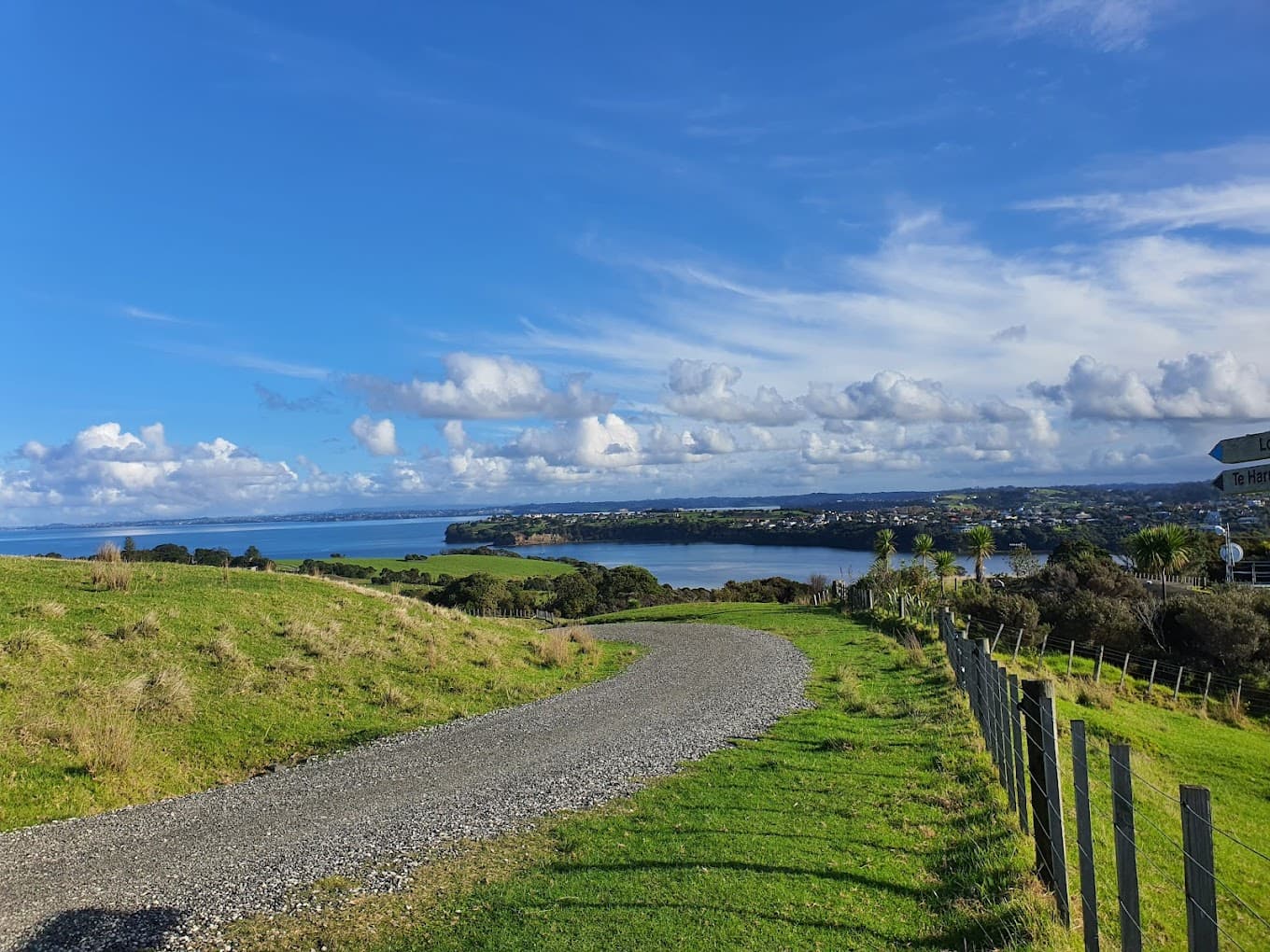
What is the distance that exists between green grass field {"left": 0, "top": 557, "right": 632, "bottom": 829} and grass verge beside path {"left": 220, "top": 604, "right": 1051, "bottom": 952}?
5655mm

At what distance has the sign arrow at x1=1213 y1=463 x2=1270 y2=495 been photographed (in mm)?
4734

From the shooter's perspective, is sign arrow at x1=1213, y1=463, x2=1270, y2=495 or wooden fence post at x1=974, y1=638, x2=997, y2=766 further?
wooden fence post at x1=974, y1=638, x2=997, y2=766

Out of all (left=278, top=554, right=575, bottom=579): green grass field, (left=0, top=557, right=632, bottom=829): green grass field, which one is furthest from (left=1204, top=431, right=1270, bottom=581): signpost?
(left=278, top=554, right=575, bottom=579): green grass field

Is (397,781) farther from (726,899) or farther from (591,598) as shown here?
(591,598)

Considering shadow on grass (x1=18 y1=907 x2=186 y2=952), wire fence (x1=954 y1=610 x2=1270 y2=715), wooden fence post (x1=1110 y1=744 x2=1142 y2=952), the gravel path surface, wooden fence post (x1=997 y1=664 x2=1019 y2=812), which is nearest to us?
wooden fence post (x1=1110 y1=744 x2=1142 y2=952)

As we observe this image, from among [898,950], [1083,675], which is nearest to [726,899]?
[898,950]

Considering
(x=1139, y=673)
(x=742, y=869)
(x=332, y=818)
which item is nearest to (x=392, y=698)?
(x=332, y=818)

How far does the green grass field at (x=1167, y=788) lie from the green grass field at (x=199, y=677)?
1030cm

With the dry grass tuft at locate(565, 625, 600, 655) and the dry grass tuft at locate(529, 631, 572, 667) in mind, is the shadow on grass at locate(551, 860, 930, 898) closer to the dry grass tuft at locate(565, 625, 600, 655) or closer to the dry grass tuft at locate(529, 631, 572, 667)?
the dry grass tuft at locate(529, 631, 572, 667)

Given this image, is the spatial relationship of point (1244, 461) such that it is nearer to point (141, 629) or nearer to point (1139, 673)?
point (141, 629)

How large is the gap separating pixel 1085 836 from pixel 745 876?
2.54 metres

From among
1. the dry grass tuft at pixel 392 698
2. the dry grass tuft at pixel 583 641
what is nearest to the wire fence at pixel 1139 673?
the dry grass tuft at pixel 583 641

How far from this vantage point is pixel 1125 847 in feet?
14.1

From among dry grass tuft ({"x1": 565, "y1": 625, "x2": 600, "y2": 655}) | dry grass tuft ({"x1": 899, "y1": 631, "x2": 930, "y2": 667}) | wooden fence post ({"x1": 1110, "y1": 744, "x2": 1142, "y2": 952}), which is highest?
wooden fence post ({"x1": 1110, "y1": 744, "x2": 1142, "y2": 952})
